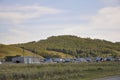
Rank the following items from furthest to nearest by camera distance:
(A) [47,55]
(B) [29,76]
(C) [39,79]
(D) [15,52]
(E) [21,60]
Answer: (A) [47,55]
(D) [15,52]
(E) [21,60]
(B) [29,76]
(C) [39,79]

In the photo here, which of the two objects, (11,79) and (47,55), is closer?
(11,79)

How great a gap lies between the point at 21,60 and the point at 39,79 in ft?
287

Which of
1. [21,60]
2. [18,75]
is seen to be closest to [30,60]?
[21,60]

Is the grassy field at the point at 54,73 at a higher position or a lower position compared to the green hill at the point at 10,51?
lower

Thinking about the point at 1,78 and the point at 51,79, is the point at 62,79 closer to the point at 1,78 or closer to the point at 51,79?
the point at 51,79

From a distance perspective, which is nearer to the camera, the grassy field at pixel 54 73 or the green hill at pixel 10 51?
the grassy field at pixel 54 73

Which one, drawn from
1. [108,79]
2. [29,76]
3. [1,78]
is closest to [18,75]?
[29,76]

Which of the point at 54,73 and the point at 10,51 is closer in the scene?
the point at 54,73

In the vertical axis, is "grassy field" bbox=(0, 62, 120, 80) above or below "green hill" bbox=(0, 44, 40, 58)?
below

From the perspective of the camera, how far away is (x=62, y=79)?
4412 centimetres

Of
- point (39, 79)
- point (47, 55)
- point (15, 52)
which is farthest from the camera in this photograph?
point (47, 55)

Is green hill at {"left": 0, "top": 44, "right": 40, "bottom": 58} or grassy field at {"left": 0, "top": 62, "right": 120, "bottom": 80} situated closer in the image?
grassy field at {"left": 0, "top": 62, "right": 120, "bottom": 80}

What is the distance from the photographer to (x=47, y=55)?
197 m

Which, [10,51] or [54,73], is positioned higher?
[10,51]
